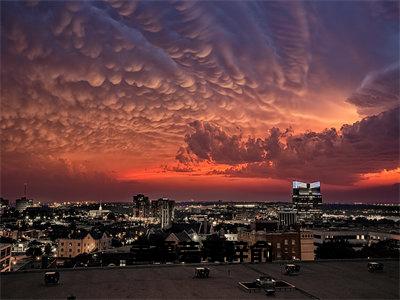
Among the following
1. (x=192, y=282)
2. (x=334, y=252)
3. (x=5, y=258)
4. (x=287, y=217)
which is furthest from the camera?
(x=287, y=217)

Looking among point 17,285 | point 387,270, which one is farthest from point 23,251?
point 387,270

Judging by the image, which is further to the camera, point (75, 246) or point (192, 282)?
point (75, 246)

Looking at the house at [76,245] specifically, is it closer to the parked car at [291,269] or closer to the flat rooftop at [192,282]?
the flat rooftop at [192,282]

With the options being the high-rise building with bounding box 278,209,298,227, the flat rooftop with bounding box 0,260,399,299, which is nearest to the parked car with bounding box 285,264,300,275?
the flat rooftop with bounding box 0,260,399,299

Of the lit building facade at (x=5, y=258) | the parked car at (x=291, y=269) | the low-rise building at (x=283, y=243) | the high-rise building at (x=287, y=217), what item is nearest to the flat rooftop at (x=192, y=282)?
the parked car at (x=291, y=269)

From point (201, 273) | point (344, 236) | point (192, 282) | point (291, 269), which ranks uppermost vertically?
point (291, 269)

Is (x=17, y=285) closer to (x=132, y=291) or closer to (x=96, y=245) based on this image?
(x=132, y=291)

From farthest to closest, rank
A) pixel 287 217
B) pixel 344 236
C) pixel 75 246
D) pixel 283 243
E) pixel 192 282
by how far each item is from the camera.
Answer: pixel 287 217 < pixel 344 236 < pixel 75 246 < pixel 283 243 < pixel 192 282

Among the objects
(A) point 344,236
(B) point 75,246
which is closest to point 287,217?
(A) point 344,236

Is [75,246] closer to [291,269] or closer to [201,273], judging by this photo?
[201,273]
